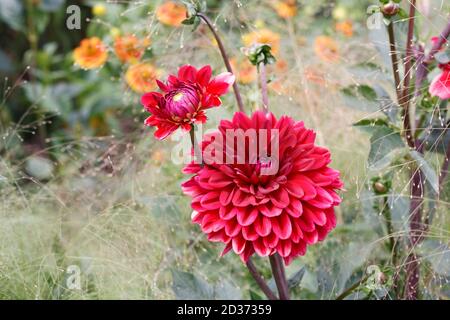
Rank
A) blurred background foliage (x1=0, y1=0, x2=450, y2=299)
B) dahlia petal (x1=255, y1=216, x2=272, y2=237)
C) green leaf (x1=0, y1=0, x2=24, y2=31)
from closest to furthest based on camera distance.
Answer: dahlia petal (x1=255, y1=216, x2=272, y2=237) < blurred background foliage (x1=0, y1=0, x2=450, y2=299) < green leaf (x1=0, y1=0, x2=24, y2=31)

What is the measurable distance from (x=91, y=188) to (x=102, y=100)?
0.50 m

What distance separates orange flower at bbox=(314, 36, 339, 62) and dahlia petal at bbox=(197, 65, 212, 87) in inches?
18.6

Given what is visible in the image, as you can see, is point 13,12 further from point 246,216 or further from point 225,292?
point 246,216

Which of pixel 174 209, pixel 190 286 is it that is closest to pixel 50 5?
pixel 174 209

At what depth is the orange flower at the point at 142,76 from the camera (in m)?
0.94

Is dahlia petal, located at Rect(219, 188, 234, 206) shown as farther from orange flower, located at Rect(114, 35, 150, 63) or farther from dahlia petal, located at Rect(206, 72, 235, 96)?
orange flower, located at Rect(114, 35, 150, 63)

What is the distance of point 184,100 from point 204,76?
0.14 feet

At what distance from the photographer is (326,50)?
1.06m

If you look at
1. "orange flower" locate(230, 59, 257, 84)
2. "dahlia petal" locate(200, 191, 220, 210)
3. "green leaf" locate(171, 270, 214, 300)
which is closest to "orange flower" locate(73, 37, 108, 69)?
"orange flower" locate(230, 59, 257, 84)

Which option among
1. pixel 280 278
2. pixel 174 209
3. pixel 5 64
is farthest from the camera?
pixel 5 64

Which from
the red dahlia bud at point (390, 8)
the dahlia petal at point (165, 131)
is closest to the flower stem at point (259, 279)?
the dahlia petal at point (165, 131)

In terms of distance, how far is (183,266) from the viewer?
0.87 meters

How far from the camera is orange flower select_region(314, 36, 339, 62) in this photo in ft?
3.44
